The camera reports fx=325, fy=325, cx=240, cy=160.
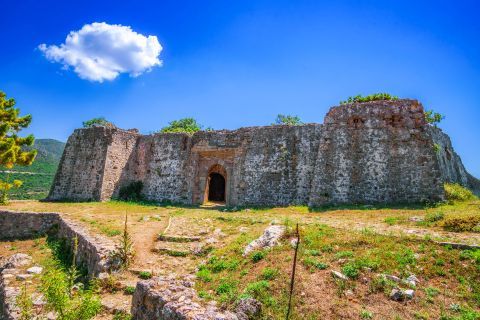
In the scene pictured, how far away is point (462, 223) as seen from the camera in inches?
348

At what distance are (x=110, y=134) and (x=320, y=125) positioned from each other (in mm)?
13525

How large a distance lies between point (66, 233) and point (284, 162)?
10.9 m

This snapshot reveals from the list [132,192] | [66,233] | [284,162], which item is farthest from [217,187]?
[66,233]

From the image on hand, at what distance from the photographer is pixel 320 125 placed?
56.4 ft

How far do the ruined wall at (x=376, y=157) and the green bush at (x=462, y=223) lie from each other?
474 cm

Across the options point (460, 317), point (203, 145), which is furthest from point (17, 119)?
point (460, 317)

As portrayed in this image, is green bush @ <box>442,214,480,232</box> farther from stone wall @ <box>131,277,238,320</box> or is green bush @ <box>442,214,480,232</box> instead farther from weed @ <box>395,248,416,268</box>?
stone wall @ <box>131,277,238,320</box>

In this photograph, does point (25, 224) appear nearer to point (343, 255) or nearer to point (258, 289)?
point (258, 289)

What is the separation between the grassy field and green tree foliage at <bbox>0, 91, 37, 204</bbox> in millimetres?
9580

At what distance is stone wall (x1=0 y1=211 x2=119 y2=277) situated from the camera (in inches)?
344

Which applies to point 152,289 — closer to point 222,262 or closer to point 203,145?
point 222,262

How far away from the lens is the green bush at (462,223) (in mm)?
8633

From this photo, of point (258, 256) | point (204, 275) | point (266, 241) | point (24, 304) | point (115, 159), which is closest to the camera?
point (24, 304)

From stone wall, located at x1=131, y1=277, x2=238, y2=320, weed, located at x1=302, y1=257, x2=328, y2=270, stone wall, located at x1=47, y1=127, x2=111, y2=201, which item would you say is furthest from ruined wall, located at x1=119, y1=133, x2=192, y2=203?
weed, located at x1=302, y1=257, x2=328, y2=270
